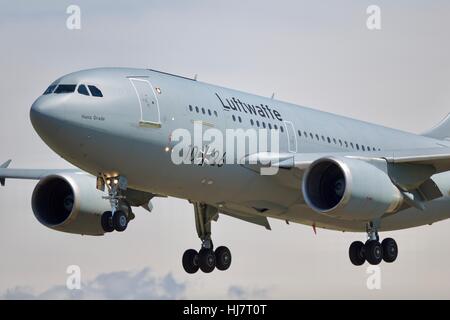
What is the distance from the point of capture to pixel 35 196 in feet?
150

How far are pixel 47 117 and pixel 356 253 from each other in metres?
13.7

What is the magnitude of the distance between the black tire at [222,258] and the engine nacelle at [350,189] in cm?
536

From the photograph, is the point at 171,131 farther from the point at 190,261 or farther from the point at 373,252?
the point at 373,252

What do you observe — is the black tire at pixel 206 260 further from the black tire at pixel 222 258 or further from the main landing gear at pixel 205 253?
the black tire at pixel 222 258

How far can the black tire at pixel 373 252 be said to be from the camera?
151 feet

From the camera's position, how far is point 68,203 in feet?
151

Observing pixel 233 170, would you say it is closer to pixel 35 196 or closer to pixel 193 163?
pixel 193 163

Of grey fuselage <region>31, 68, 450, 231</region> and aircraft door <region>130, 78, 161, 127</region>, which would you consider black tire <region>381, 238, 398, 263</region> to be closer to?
grey fuselage <region>31, 68, 450, 231</region>

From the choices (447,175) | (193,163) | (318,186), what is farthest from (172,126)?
(447,175)

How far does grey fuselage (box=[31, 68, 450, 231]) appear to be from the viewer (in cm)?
3841

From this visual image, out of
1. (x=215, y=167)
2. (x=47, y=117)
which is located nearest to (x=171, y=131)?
(x=215, y=167)

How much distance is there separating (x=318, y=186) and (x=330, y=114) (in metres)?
6.23

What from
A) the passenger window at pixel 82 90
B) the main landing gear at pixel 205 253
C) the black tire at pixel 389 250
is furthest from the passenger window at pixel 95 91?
the black tire at pixel 389 250
